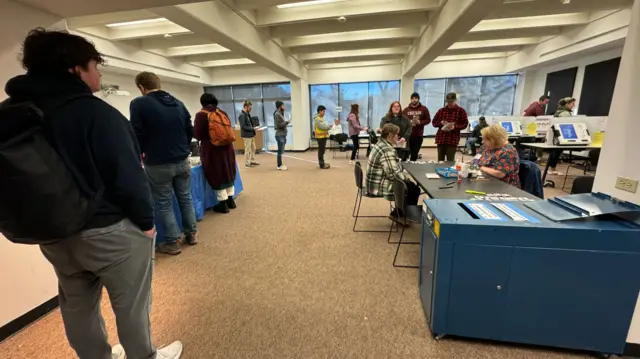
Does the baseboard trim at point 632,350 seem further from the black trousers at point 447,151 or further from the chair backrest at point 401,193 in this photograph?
the black trousers at point 447,151

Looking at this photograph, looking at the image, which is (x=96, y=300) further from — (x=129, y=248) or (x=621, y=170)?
(x=621, y=170)

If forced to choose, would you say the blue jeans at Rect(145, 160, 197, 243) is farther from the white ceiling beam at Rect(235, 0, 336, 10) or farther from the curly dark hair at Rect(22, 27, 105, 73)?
the white ceiling beam at Rect(235, 0, 336, 10)

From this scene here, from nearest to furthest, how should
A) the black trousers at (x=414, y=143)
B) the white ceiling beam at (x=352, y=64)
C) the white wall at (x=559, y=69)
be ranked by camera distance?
1. the black trousers at (x=414, y=143)
2. the white wall at (x=559, y=69)
3. the white ceiling beam at (x=352, y=64)

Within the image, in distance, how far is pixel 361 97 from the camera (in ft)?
31.9

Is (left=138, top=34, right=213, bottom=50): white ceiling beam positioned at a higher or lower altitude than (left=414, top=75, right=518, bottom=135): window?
higher

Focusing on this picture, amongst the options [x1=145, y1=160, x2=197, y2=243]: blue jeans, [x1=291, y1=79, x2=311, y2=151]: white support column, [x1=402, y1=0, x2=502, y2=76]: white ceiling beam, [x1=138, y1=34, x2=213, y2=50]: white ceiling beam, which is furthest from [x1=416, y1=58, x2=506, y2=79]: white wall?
[x1=145, y1=160, x2=197, y2=243]: blue jeans

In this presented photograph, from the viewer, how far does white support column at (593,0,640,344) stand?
4.32 feet

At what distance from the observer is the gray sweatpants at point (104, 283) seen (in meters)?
1.01

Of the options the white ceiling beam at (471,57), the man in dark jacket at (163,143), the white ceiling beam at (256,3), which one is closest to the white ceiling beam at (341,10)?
the white ceiling beam at (256,3)

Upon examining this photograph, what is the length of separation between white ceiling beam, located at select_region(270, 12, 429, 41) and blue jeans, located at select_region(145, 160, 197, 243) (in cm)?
360

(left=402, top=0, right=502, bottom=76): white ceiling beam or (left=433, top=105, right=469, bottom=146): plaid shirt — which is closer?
(left=402, top=0, right=502, bottom=76): white ceiling beam

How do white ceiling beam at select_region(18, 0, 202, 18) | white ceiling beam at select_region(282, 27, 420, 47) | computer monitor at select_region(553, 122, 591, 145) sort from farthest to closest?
white ceiling beam at select_region(282, 27, 420, 47) → computer monitor at select_region(553, 122, 591, 145) → white ceiling beam at select_region(18, 0, 202, 18)

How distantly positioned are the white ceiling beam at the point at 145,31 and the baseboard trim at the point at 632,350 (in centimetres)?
610

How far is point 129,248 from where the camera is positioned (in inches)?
42.3
